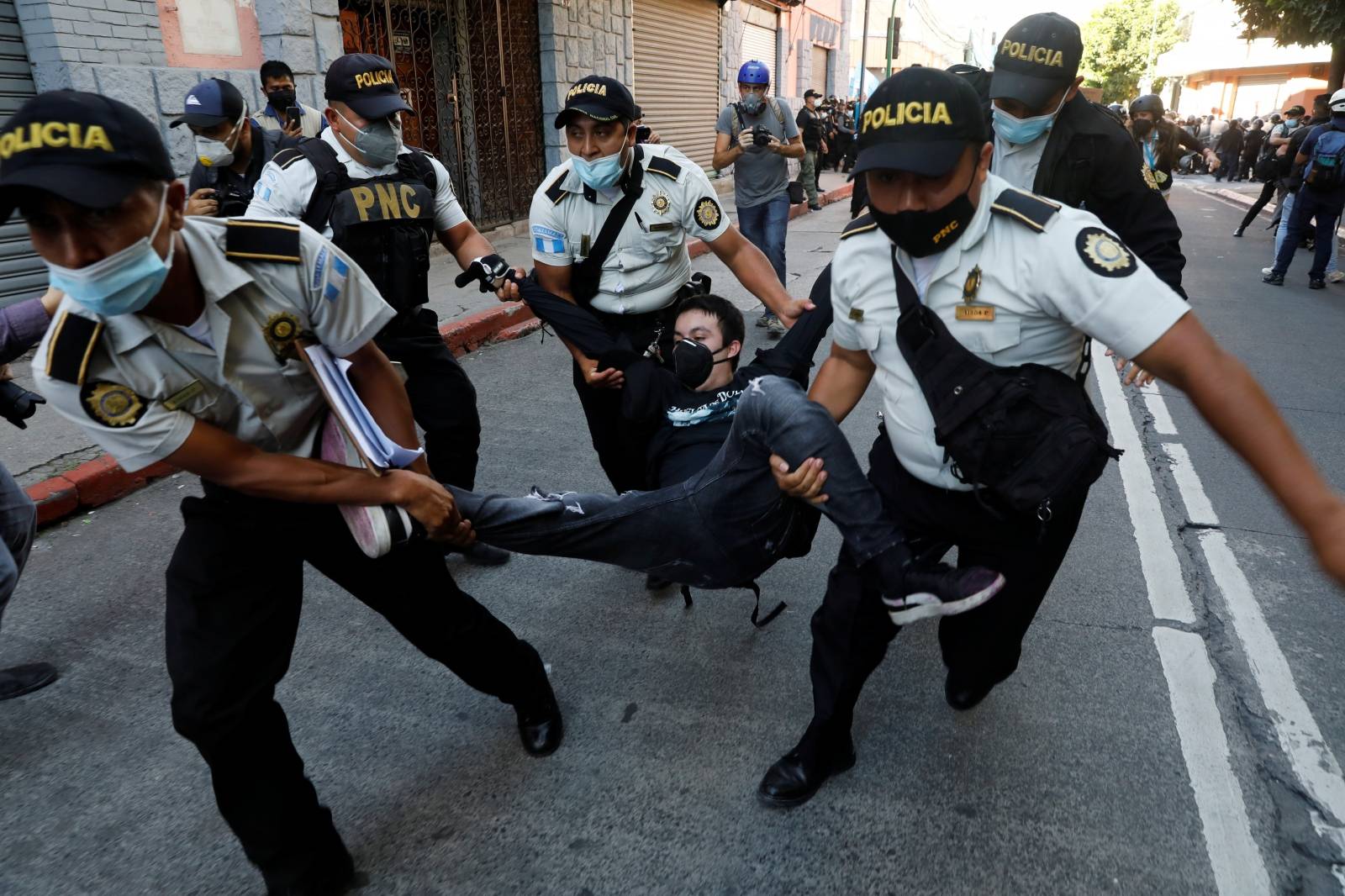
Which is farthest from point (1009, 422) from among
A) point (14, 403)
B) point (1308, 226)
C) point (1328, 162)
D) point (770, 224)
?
point (1308, 226)

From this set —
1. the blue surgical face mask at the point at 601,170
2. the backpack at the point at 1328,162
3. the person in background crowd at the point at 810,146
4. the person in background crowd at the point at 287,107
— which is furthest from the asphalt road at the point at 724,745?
the person in background crowd at the point at 810,146

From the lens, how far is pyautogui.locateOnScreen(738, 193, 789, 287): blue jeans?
7.50 m

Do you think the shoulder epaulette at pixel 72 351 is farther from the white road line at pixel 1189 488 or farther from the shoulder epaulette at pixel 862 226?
the white road line at pixel 1189 488

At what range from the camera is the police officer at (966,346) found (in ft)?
5.41

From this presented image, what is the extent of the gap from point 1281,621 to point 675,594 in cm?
213

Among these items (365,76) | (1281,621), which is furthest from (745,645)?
(365,76)

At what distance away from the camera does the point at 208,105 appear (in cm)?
409

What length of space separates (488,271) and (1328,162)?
865 centimetres

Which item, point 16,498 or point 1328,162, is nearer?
point 16,498

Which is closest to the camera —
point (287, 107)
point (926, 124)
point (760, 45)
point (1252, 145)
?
point (926, 124)

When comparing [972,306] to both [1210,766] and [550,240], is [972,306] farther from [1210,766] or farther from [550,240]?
[550,240]

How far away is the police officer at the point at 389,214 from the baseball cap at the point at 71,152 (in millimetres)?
1683

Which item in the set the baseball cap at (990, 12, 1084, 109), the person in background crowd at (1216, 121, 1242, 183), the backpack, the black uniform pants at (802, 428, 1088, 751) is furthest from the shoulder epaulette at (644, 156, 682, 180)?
the person in background crowd at (1216, 121, 1242, 183)

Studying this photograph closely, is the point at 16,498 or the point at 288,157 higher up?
the point at 288,157
